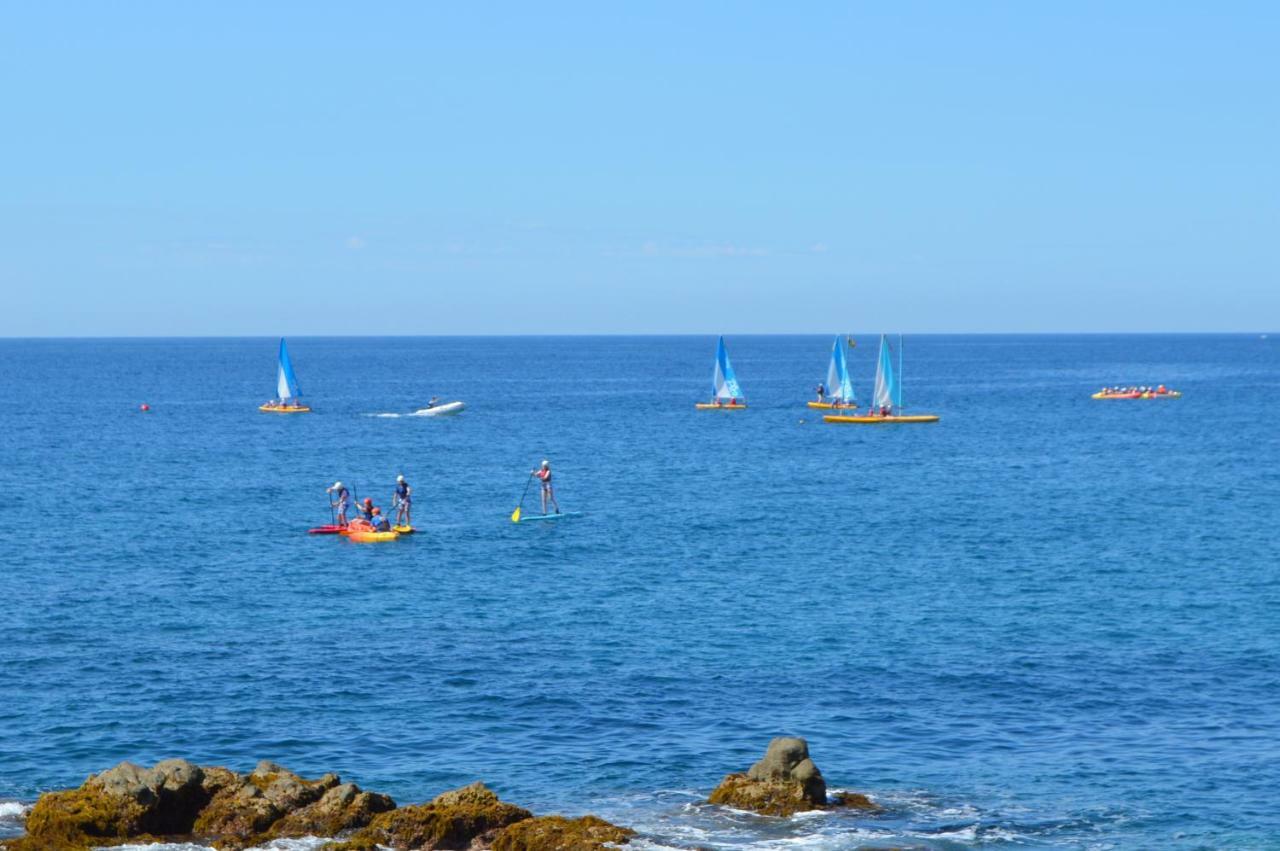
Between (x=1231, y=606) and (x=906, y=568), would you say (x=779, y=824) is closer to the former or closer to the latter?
(x=1231, y=606)

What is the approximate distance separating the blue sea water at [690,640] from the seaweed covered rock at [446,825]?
2547mm

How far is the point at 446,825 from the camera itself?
29.3 metres

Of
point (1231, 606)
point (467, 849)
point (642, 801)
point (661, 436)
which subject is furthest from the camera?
point (661, 436)

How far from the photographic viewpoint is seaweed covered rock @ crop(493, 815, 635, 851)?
28203 millimetres

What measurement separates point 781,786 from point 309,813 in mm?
9024

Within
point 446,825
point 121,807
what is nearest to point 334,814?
point 446,825

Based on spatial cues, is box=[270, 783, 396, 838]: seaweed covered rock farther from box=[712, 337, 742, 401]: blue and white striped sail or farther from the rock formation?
box=[712, 337, 742, 401]: blue and white striped sail

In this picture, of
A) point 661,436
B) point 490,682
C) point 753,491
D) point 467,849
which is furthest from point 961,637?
point 661,436

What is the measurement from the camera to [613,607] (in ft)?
174

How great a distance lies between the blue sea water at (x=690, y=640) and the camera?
3359cm

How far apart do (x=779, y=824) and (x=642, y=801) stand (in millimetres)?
3124

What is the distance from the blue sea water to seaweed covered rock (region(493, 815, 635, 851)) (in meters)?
1.59

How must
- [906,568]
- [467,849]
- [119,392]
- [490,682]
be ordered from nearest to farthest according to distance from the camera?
[467,849] → [490,682] → [906,568] → [119,392]

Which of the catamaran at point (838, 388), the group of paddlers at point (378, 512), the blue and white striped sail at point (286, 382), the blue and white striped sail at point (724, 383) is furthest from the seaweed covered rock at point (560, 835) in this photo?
the blue and white striped sail at point (724, 383)
